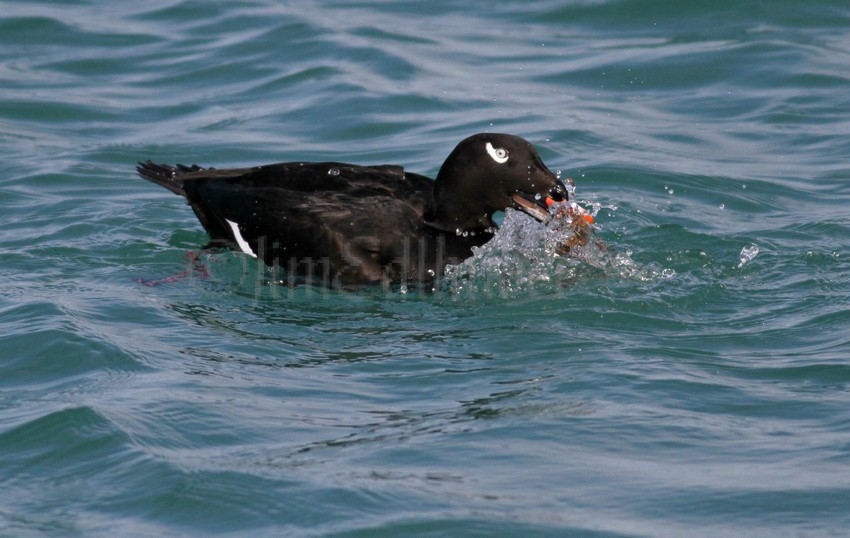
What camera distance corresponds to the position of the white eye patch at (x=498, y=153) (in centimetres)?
673

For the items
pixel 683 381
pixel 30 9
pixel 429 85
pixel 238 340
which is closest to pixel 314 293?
pixel 238 340

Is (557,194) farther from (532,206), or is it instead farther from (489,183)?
(489,183)

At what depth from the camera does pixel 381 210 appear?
679 cm

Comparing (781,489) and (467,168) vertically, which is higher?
(467,168)

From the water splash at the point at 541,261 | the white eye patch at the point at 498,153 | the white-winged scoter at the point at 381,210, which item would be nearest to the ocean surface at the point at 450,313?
the water splash at the point at 541,261

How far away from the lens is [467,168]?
6.80 meters

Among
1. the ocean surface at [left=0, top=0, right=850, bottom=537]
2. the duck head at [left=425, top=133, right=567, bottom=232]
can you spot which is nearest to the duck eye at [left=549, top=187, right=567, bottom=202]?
the duck head at [left=425, top=133, right=567, bottom=232]

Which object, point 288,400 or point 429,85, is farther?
point 429,85

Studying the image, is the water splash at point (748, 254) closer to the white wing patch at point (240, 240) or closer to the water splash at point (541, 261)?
the water splash at point (541, 261)

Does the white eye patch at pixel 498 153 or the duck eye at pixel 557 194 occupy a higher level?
the white eye patch at pixel 498 153

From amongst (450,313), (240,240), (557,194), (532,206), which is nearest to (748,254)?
(557,194)

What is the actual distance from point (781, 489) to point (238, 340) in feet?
8.75

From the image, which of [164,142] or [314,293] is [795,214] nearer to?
[314,293]

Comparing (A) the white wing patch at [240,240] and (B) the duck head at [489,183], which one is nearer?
(B) the duck head at [489,183]
